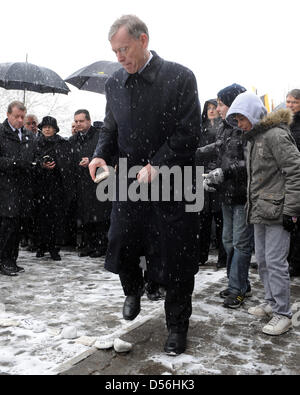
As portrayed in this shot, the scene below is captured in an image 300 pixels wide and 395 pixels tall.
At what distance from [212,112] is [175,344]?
404cm

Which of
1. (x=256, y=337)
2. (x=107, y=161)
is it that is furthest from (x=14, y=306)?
(x=256, y=337)

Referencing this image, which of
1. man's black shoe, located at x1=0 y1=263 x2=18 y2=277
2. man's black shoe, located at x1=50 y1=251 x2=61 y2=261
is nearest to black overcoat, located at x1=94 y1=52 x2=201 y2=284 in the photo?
man's black shoe, located at x1=0 y1=263 x2=18 y2=277

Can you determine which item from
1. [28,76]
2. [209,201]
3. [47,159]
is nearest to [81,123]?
[47,159]

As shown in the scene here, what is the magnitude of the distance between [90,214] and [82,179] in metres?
0.57

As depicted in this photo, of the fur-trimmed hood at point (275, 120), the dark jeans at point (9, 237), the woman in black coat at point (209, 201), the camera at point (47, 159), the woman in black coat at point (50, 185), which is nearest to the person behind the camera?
the fur-trimmed hood at point (275, 120)

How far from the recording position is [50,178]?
7.25m

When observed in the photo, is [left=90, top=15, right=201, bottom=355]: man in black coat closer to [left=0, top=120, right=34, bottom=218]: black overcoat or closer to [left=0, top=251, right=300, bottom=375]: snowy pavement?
[left=0, top=251, right=300, bottom=375]: snowy pavement

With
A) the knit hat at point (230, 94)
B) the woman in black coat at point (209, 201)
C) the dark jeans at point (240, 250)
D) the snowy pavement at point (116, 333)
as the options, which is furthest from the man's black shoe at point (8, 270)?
the knit hat at point (230, 94)

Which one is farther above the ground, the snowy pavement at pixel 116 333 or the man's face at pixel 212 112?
the man's face at pixel 212 112

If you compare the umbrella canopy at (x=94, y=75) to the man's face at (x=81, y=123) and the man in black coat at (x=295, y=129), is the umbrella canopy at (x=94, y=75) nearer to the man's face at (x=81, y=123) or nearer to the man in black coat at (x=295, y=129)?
the man's face at (x=81, y=123)

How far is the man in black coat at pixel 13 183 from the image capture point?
237 inches

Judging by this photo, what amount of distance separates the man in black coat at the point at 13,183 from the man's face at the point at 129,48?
3409 mm

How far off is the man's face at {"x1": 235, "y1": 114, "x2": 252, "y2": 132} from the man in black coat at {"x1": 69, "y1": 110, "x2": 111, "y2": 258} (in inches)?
145
